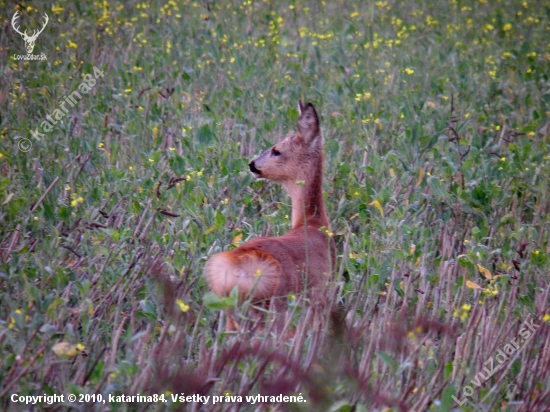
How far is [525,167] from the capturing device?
22.2ft

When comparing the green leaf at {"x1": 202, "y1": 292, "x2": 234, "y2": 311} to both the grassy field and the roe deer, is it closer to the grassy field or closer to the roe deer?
the grassy field

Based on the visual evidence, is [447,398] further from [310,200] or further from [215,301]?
[310,200]

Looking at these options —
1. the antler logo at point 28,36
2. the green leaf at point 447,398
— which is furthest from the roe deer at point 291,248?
the antler logo at point 28,36

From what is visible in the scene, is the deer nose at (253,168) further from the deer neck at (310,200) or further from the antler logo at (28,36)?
the antler logo at (28,36)

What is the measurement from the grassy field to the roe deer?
18 cm

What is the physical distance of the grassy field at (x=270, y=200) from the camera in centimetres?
Result: 326

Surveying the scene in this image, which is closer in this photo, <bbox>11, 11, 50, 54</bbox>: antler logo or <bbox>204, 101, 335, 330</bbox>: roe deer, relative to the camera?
<bbox>204, 101, 335, 330</bbox>: roe deer

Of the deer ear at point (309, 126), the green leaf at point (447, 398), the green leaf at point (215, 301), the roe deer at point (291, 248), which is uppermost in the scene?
the deer ear at point (309, 126)

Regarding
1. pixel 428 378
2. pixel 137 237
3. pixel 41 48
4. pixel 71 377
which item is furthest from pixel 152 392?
pixel 41 48

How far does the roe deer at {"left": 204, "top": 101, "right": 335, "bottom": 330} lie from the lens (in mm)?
3951

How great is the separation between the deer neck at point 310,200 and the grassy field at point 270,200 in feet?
0.74

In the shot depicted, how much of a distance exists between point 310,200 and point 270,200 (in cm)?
98

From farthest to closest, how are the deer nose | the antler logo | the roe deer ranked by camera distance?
the antler logo < the deer nose < the roe deer

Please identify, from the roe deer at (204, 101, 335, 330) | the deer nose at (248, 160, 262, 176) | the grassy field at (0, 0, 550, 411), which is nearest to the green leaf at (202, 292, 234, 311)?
the grassy field at (0, 0, 550, 411)
